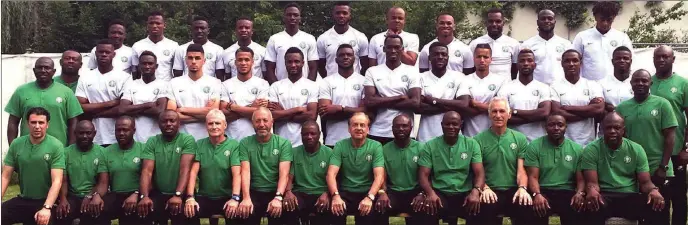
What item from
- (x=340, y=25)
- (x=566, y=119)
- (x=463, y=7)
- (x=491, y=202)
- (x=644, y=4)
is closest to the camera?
(x=491, y=202)

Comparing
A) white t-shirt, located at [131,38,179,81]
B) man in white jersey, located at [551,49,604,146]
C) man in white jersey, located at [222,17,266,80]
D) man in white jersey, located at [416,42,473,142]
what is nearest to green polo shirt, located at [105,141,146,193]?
white t-shirt, located at [131,38,179,81]

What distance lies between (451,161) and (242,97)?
2431mm

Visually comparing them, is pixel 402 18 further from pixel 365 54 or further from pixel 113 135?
pixel 113 135

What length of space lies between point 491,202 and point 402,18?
9.19 feet

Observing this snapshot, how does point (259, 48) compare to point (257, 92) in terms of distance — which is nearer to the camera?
point (257, 92)

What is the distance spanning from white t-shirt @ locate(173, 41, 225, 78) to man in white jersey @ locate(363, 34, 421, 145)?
2068mm

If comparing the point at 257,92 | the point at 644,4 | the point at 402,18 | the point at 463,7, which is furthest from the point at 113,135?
the point at 644,4

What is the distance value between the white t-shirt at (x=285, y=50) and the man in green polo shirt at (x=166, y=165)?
1.69 metres

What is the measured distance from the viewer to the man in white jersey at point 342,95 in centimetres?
995

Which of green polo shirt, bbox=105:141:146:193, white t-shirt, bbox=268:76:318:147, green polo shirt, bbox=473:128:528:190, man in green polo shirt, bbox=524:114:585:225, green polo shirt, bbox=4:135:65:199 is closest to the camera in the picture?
man in green polo shirt, bbox=524:114:585:225

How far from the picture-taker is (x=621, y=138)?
9.00 m

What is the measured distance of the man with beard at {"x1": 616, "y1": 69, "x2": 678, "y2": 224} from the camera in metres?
9.24

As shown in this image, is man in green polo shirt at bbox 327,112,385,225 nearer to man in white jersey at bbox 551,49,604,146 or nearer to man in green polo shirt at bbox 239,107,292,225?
man in green polo shirt at bbox 239,107,292,225

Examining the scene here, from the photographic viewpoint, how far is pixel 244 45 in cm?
1095
